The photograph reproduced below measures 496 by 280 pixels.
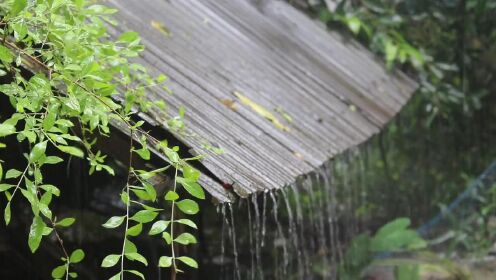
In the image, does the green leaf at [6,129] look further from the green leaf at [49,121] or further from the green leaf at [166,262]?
the green leaf at [166,262]

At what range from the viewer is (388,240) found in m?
8.37

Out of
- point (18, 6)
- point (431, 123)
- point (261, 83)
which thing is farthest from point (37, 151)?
point (431, 123)

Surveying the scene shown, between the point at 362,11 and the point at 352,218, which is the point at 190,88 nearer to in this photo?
the point at 362,11

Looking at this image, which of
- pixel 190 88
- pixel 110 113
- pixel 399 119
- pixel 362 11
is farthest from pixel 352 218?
pixel 110 113

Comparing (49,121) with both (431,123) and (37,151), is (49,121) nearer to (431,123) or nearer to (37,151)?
(37,151)

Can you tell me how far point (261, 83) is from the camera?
17.3ft

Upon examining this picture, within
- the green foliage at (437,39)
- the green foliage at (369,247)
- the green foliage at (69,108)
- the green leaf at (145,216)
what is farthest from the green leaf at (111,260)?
the green foliage at (369,247)

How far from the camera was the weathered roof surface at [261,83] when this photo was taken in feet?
12.9

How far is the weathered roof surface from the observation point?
394 centimetres

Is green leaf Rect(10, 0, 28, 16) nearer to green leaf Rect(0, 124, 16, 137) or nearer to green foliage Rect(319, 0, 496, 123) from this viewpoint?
green leaf Rect(0, 124, 16, 137)

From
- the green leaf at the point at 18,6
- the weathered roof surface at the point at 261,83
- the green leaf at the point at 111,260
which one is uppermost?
the green leaf at the point at 18,6

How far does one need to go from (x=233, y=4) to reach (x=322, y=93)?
3.53 feet

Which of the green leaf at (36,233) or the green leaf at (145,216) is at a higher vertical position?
the green leaf at (145,216)

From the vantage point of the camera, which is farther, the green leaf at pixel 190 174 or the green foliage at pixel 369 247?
the green foliage at pixel 369 247
